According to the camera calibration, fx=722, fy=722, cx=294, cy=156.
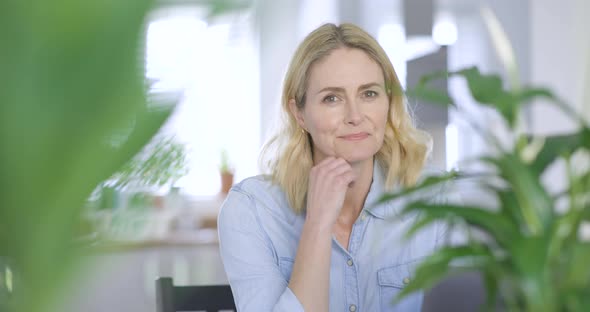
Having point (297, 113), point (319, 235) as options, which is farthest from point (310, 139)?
point (319, 235)

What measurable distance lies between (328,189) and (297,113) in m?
0.31

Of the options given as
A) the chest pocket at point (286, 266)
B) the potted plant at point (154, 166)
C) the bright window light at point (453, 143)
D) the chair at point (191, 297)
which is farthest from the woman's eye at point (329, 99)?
the bright window light at point (453, 143)

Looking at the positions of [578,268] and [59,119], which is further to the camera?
[578,268]

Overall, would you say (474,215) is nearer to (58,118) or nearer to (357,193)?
(58,118)

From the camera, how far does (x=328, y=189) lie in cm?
165

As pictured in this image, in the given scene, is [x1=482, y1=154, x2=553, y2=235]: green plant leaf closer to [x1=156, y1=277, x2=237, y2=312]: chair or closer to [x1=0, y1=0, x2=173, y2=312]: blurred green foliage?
[x1=0, y1=0, x2=173, y2=312]: blurred green foliage

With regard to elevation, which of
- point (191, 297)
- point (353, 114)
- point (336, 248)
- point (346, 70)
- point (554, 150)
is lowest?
point (191, 297)

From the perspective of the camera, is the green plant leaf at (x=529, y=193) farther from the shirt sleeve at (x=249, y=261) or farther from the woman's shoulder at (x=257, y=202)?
the woman's shoulder at (x=257, y=202)

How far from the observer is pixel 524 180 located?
60cm

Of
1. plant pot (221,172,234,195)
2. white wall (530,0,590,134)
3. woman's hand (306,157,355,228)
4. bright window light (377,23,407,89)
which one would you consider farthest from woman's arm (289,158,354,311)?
bright window light (377,23,407,89)

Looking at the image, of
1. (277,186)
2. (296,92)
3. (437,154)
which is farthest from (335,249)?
(437,154)

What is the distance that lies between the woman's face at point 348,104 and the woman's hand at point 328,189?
0.06 metres

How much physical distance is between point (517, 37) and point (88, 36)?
554 cm

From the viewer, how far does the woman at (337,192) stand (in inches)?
64.1
